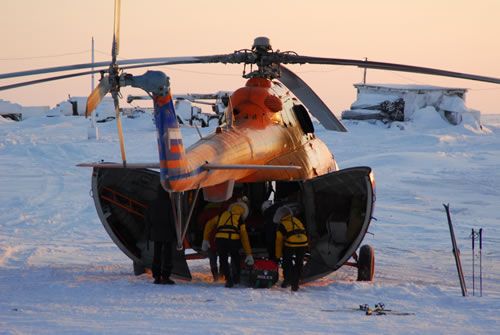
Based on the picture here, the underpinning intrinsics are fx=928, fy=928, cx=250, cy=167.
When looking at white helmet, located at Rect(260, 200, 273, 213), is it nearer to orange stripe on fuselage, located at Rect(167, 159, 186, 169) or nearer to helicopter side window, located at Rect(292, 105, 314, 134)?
helicopter side window, located at Rect(292, 105, 314, 134)

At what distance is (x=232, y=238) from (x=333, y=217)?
174 cm

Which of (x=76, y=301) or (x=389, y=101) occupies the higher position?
(x=389, y=101)

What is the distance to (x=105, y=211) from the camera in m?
14.2

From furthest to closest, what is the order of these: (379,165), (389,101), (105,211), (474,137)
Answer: (389,101) < (474,137) < (379,165) < (105,211)

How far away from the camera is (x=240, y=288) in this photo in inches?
524

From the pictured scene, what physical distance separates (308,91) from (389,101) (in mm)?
39652

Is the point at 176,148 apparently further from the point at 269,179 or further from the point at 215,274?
the point at 215,274

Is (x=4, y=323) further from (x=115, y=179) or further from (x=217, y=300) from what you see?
(x=115, y=179)

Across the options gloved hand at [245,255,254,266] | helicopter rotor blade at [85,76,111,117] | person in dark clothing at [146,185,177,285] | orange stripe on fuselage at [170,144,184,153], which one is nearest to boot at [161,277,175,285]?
person in dark clothing at [146,185,177,285]

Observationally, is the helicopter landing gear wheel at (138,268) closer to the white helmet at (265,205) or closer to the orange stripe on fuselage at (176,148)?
the white helmet at (265,205)

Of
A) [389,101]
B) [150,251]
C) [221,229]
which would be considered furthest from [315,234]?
[389,101]

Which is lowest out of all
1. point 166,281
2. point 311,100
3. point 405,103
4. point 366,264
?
point 166,281

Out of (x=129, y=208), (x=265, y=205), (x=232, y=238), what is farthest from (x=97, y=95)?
(x=129, y=208)

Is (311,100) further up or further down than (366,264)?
further up
